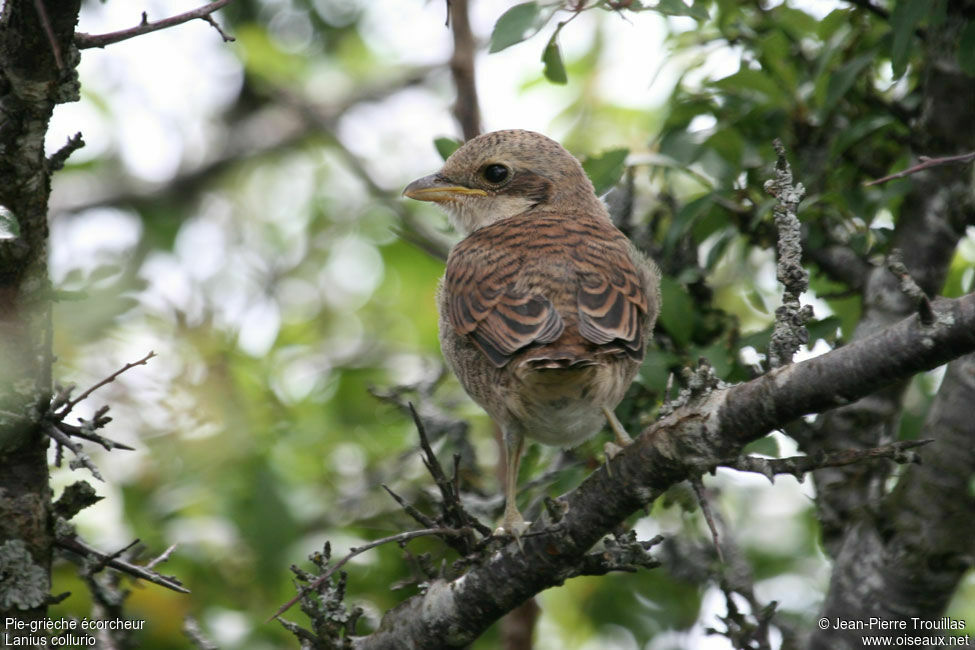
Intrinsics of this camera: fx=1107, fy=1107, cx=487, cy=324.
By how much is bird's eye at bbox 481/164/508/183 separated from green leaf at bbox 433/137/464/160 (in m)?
0.23

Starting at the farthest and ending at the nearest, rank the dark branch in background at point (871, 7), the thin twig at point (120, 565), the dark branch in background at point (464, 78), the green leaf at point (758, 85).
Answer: the dark branch in background at point (464, 78) → the green leaf at point (758, 85) → the dark branch in background at point (871, 7) → the thin twig at point (120, 565)

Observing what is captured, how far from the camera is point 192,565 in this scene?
15.4ft

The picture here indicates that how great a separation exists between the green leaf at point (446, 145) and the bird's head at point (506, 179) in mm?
159

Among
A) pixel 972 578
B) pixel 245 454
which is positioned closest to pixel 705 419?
pixel 245 454

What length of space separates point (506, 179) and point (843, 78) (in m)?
1.49

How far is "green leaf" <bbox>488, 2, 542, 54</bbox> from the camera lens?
3398mm

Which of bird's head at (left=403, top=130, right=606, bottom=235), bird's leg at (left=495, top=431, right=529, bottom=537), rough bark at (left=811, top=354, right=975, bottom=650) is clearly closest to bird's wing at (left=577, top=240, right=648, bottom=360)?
bird's leg at (left=495, top=431, right=529, bottom=537)

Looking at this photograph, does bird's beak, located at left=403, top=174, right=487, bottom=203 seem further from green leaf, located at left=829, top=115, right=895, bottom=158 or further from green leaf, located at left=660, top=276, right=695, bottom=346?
green leaf, located at left=829, top=115, right=895, bottom=158

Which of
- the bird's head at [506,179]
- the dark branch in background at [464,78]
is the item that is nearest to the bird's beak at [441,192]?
the bird's head at [506,179]

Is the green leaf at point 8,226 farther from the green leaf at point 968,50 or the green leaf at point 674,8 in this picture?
the green leaf at point 968,50

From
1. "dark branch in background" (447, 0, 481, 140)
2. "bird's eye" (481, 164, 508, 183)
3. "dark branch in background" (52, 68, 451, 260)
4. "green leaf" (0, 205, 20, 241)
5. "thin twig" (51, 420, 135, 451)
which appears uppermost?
"dark branch in background" (52, 68, 451, 260)

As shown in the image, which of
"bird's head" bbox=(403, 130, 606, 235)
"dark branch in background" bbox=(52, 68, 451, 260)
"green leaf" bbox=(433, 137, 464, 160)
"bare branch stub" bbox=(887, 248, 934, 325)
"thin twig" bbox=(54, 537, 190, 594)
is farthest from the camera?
"dark branch in background" bbox=(52, 68, 451, 260)

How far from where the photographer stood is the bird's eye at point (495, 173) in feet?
15.8

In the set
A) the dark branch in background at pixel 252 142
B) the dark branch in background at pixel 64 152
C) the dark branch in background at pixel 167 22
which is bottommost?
the dark branch in background at pixel 64 152
